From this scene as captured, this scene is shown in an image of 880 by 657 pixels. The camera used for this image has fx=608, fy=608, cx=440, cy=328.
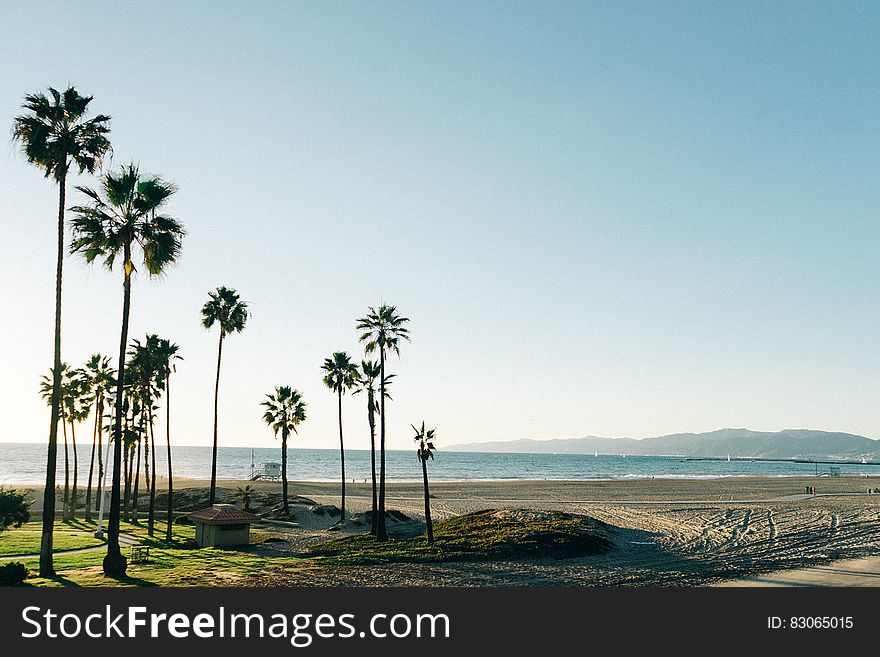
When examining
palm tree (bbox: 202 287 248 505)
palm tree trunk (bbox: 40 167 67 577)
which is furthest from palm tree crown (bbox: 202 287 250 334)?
palm tree trunk (bbox: 40 167 67 577)

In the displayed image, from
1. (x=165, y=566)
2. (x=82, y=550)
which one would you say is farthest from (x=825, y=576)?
(x=82, y=550)

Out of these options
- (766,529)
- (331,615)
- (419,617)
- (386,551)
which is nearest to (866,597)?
(419,617)

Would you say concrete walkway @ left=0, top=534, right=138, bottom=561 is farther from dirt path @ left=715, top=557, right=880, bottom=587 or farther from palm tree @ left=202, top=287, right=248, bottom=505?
dirt path @ left=715, top=557, right=880, bottom=587

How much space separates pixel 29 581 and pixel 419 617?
58.2 feet

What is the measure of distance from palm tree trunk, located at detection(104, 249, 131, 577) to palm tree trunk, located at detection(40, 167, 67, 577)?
222 cm

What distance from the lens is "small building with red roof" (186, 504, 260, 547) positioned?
37781 mm

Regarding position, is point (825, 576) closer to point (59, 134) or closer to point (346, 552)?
point (346, 552)

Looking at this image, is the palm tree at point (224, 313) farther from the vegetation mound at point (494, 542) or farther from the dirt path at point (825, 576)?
the dirt path at point (825, 576)

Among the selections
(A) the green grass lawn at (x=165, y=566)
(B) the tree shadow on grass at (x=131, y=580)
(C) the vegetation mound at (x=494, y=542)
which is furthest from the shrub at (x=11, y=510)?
(C) the vegetation mound at (x=494, y=542)

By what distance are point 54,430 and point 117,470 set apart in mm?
3105

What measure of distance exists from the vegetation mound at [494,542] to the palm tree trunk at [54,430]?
1267 centimetres

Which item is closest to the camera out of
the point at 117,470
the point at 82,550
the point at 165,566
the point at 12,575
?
the point at 12,575

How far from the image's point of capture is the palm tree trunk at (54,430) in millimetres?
25250

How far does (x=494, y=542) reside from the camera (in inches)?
1321
